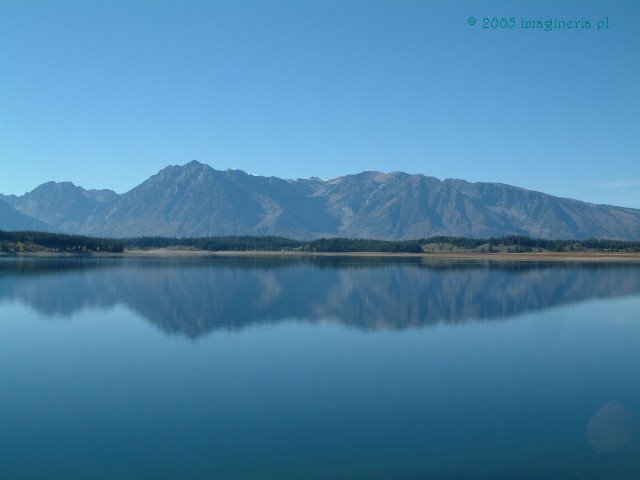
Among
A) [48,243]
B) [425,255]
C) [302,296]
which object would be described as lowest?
[302,296]

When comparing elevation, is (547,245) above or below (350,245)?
→ above

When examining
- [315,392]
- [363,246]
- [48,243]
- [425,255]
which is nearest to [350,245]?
[363,246]

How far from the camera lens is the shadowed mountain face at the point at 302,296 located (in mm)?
39969

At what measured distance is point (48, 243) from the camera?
5256 inches

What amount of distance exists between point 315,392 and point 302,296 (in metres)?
31.6

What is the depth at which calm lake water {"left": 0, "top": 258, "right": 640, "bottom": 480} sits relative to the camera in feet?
49.8

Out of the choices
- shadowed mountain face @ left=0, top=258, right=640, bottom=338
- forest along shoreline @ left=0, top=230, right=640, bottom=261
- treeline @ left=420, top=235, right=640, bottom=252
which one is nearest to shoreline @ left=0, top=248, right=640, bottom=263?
forest along shoreline @ left=0, top=230, right=640, bottom=261

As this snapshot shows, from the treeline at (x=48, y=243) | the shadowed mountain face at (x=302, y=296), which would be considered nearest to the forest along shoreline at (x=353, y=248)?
the treeline at (x=48, y=243)

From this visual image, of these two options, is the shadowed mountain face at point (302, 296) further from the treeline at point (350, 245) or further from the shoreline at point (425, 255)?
the treeline at point (350, 245)

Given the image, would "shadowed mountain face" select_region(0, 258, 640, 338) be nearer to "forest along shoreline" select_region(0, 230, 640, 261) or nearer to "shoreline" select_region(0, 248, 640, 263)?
"shoreline" select_region(0, 248, 640, 263)

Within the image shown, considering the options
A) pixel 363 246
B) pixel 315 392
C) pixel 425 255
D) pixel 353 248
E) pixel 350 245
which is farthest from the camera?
pixel 350 245

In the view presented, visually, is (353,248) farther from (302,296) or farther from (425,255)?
(302,296)

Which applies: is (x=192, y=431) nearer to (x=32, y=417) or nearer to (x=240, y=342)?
(x=32, y=417)

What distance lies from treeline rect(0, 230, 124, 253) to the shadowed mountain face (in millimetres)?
58341
